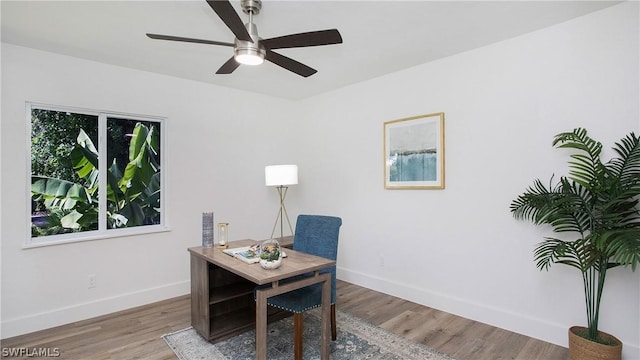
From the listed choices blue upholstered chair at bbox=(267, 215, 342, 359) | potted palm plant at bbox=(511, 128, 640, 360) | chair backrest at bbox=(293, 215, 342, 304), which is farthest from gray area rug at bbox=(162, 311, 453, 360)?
potted palm plant at bbox=(511, 128, 640, 360)

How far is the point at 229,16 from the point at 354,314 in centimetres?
279

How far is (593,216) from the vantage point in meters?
2.18

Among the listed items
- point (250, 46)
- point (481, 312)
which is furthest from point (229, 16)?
point (481, 312)

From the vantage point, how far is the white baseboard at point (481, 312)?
254cm

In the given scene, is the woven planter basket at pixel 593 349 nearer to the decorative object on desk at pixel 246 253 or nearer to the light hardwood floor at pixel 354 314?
the light hardwood floor at pixel 354 314

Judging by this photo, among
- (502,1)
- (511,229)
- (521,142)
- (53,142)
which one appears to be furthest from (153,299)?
(502,1)

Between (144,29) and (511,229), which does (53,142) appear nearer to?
(144,29)

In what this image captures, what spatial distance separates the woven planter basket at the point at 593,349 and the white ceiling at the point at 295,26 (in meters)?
2.33

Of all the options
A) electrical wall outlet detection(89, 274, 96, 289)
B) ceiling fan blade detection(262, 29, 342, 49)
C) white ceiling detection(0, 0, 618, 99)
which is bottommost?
electrical wall outlet detection(89, 274, 96, 289)

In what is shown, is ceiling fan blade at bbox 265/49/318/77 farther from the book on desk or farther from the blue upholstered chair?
the book on desk

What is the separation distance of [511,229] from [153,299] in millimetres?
3707

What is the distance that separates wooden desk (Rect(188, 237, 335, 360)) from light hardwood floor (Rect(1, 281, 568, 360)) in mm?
363

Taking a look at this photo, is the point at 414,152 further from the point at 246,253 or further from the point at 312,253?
the point at 246,253

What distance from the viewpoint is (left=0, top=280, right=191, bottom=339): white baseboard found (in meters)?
2.79
